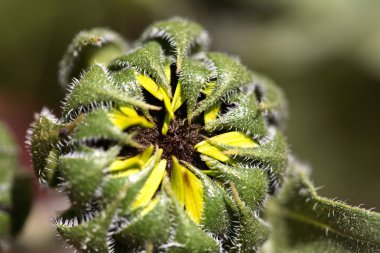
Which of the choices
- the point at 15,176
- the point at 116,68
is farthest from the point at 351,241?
the point at 15,176

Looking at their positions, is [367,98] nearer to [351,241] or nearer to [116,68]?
[351,241]

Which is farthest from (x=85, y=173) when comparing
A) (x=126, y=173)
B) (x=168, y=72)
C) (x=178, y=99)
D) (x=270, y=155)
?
(x=270, y=155)

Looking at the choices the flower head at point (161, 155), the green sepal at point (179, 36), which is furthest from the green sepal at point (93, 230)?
the green sepal at point (179, 36)

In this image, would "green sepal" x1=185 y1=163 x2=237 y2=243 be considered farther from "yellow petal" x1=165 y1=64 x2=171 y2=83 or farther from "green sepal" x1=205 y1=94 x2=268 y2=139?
"yellow petal" x1=165 y1=64 x2=171 y2=83

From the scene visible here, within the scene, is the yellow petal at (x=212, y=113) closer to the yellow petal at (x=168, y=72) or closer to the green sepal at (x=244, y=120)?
the green sepal at (x=244, y=120)

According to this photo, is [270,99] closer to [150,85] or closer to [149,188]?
[150,85]
